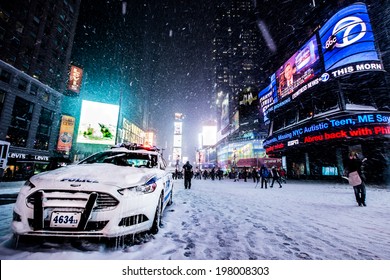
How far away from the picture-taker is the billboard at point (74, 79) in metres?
30.0

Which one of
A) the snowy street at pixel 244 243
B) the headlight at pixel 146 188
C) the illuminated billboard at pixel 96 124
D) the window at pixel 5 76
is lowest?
the snowy street at pixel 244 243

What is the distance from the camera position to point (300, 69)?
83.9ft

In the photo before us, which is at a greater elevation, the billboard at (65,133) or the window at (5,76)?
the window at (5,76)

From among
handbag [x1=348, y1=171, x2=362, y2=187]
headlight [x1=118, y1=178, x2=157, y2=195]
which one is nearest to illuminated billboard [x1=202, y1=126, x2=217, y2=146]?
handbag [x1=348, y1=171, x2=362, y2=187]

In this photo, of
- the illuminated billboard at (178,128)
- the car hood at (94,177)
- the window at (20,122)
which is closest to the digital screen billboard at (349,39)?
the car hood at (94,177)

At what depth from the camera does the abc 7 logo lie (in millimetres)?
18380

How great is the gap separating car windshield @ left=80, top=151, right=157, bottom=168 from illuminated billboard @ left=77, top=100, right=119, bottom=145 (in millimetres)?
29298

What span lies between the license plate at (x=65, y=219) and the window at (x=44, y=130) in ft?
114

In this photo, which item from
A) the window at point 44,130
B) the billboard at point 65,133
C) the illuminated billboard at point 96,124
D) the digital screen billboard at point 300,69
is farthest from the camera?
the illuminated billboard at point 96,124

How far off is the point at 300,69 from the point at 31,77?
39.6 metres

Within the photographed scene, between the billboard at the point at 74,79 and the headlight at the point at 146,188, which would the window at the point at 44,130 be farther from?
the headlight at the point at 146,188

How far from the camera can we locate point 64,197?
7.42 feet

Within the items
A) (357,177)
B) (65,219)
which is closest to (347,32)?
(357,177)
